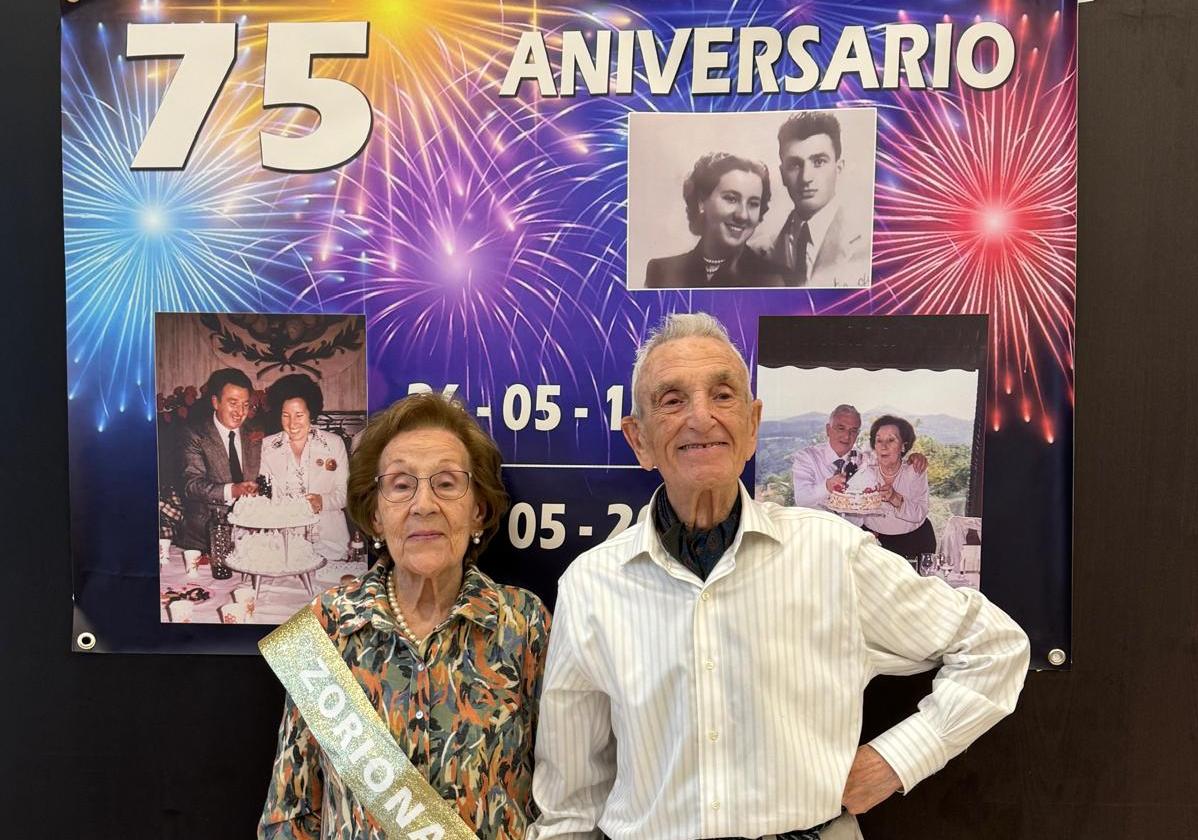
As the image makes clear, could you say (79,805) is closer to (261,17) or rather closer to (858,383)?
(261,17)

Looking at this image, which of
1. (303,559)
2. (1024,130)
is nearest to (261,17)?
(303,559)

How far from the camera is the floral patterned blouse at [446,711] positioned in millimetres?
1403

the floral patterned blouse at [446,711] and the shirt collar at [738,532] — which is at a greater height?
the shirt collar at [738,532]

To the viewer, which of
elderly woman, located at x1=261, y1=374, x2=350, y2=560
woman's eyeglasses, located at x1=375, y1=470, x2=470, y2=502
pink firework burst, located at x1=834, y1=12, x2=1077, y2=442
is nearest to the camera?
woman's eyeglasses, located at x1=375, y1=470, x2=470, y2=502

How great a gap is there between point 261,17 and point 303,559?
1160 millimetres

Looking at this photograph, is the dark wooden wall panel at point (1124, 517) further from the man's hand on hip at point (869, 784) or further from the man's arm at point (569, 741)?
the man's arm at point (569, 741)

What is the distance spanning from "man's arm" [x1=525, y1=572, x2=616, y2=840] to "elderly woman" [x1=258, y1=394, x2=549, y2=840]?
0.08m

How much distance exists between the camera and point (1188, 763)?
162 cm

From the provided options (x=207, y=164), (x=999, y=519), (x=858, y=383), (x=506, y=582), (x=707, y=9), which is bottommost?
(x=506, y=582)

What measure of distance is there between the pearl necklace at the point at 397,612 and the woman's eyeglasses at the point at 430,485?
18cm

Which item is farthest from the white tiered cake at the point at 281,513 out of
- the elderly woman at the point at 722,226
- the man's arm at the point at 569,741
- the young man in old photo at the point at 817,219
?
the young man in old photo at the point at 817,219

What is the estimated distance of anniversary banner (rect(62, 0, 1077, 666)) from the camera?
5.21ft

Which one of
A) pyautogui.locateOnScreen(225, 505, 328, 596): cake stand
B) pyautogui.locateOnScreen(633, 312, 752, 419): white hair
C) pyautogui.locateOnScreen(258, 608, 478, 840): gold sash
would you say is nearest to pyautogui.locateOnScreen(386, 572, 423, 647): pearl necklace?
pyautogui.locateOnScreen(258, 608, 478, 840): gold sash

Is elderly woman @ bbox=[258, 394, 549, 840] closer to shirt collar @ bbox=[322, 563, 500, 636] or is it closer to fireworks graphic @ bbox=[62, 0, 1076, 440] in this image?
shirt collar @ bbox=[322, 563, 500, 636]
